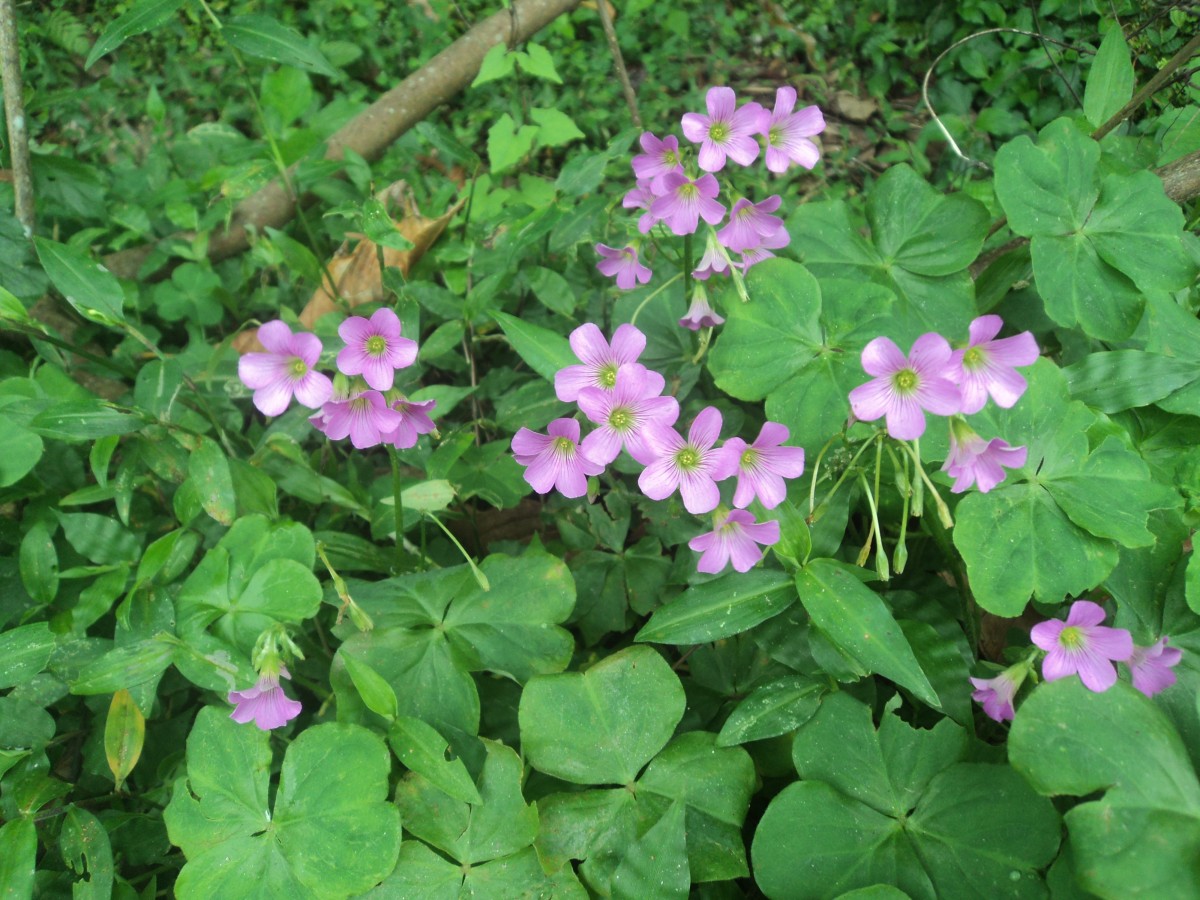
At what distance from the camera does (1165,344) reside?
1.62 m

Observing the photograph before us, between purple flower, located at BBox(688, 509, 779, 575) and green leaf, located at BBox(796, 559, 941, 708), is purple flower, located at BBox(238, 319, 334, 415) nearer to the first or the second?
purple flower, located at BBox(688, 509, 779, 575)

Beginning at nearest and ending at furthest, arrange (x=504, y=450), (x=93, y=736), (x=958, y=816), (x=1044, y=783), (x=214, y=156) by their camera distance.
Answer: (x=1044, y=783) → (x=958, y=816) → (x=93, y=736) → (x=504, y=450) → (x=214, y=156)

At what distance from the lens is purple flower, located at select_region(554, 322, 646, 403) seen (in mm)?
1271

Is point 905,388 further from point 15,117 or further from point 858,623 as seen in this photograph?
point 15,117

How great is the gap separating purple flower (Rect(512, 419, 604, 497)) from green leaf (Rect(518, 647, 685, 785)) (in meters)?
0.38

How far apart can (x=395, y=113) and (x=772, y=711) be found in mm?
2309

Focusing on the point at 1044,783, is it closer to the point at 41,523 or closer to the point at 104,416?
the point at 104,416

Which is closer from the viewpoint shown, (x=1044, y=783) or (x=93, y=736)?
(x=1044, y=783)

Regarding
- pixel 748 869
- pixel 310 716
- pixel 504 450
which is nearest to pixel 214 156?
pixel 504 450

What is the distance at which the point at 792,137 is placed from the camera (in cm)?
162

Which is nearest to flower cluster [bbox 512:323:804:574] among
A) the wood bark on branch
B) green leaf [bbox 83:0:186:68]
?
green leaf [bbox 83:0:186:68]

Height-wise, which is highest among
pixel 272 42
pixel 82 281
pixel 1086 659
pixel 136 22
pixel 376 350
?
pixel 136 22

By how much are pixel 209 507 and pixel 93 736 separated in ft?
1.83

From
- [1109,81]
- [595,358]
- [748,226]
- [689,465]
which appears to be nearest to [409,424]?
[595,358]
